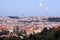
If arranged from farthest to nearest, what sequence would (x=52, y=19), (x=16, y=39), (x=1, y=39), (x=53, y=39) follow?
(x=52, y=19)
(x=1, y=39)
(x=16, y=39)
(x=53, y=39)

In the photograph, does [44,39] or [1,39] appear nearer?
[44,39]

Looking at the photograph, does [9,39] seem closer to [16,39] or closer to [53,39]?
[16,39]

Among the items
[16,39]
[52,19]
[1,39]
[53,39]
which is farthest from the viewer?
[52,19]

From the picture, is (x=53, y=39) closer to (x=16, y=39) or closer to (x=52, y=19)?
(x=16, y=39)

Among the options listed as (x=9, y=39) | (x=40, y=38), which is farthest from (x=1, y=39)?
(x=40, y=38)

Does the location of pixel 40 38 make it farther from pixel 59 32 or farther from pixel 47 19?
pixel 47 19

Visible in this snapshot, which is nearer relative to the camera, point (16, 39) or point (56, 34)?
point (56, 34)

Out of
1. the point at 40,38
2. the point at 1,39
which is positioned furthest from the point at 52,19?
the point at 40,38
